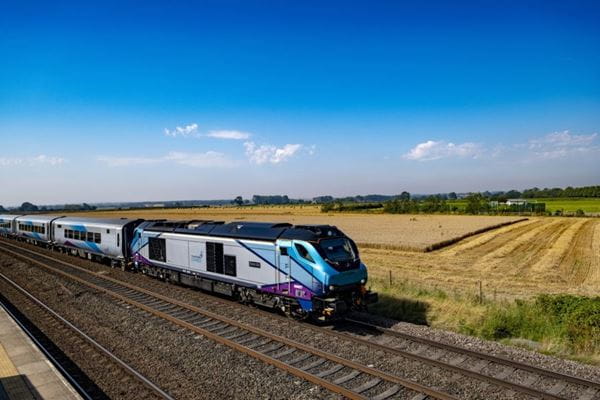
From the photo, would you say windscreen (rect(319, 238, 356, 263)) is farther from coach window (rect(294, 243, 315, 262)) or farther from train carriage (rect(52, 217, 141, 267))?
train carriage (rect(52, 217, 141, 267))

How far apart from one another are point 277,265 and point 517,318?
29.5 ft

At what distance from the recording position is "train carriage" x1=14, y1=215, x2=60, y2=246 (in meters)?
40.5

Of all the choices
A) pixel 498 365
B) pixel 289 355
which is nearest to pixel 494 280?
pixel 498 365

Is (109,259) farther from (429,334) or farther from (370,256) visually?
(429,334)

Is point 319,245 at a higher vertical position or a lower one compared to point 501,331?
higher

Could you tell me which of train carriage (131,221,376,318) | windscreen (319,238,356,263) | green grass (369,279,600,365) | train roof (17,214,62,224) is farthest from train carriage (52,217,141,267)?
green grass (369,279,600,365)

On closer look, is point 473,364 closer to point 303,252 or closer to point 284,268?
point 303,252

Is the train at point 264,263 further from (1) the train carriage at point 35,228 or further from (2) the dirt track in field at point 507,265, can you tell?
(1) the train carriage at point 35,228

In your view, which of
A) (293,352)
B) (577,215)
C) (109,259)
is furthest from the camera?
(577,215)

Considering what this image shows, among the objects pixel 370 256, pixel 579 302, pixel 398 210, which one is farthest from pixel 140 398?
pixel 398 210

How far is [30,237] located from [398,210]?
298ft

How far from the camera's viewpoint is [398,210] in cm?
11594

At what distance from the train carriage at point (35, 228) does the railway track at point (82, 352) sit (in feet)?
77.9

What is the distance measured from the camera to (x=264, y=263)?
53.2ft
